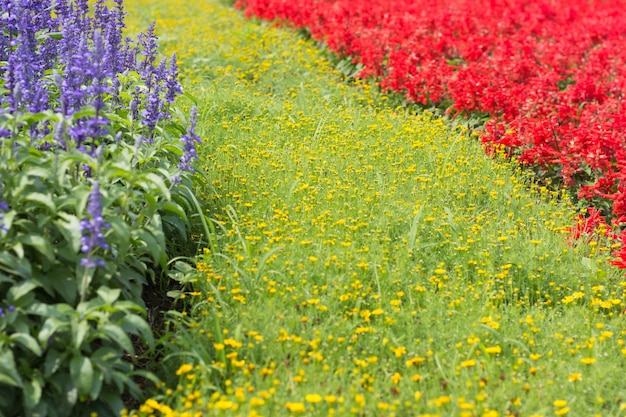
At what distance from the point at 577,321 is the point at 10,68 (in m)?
3.33

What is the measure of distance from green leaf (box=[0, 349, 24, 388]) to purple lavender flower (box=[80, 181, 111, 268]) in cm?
49

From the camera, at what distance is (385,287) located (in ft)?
14.1

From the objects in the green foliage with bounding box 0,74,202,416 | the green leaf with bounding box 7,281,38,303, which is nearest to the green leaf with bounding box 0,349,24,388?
the green foliage with bounding box 0,74,202,416

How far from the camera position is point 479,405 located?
3453mm

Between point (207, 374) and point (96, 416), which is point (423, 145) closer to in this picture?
point (207, 374)

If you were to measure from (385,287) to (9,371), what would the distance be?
79.7 inches

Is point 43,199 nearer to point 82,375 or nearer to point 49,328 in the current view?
point 49,328

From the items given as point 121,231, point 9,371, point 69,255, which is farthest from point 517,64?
point 9,371

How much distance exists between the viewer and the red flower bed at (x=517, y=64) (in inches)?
231

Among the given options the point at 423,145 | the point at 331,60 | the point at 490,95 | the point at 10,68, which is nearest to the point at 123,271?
the point at 10,68

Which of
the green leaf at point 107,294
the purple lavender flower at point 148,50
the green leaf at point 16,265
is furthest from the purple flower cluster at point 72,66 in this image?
the green leaf at point 107,294

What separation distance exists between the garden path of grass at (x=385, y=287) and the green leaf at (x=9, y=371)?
606 millimetres

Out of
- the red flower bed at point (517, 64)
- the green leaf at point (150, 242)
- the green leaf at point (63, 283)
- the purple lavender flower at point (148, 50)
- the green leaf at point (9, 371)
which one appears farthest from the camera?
the red flower bed at point (517, 64)

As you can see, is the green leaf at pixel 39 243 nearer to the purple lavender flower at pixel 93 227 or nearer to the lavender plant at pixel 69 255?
the lavender plant at pixel 69 255
